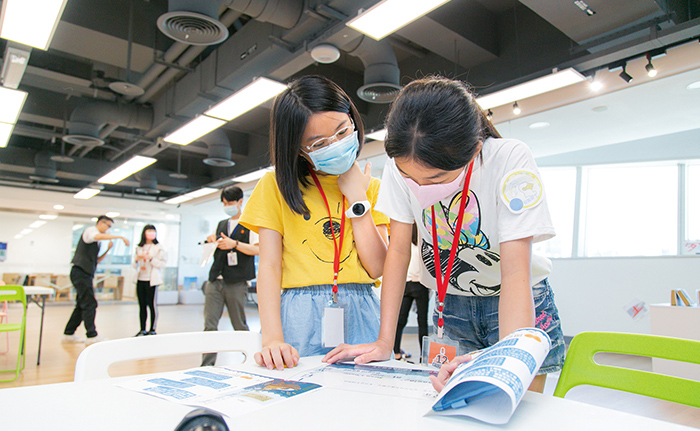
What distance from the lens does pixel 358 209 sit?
116cm

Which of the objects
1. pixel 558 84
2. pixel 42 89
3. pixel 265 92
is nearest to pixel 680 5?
pixel 558 84

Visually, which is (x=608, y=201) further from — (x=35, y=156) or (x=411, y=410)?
(x=35, y=156)

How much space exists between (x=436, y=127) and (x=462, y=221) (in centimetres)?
26

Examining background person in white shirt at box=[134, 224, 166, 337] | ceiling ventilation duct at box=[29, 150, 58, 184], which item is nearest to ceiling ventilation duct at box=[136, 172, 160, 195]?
ceiling ventilation duct at box=[29, 150, 58, 184]

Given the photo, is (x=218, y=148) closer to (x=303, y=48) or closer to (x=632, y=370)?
(x=303, y=48)

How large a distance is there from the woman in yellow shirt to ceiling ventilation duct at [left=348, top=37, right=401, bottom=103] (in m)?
2.78

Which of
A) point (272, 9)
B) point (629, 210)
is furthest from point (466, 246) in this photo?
point (629, 210)

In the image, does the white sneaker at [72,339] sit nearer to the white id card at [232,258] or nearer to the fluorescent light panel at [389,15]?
the white id card at [232,258]

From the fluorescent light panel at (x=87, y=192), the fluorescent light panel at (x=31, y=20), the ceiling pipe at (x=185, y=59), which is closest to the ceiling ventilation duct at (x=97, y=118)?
the ceiling pipe at (x=185, y=59)

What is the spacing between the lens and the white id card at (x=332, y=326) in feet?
3.51

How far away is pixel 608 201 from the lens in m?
7.01

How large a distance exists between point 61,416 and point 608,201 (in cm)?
791

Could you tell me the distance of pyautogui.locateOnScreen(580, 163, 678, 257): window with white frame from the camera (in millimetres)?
6434

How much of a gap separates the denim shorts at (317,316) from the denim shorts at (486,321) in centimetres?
19
